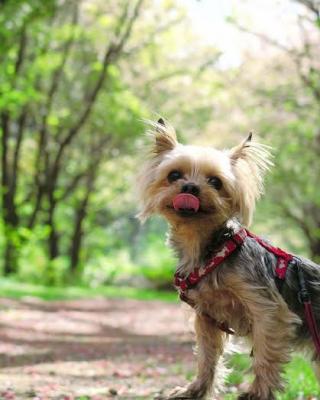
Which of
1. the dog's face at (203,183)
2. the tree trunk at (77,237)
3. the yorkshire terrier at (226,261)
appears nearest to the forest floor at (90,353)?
the yorkshire terrier at (226,261)

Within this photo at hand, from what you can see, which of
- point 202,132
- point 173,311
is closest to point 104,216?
point 202,132

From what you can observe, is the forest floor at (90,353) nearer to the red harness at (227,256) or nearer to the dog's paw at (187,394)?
the dog's paw at (187,394)

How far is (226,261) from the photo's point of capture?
14.1 ft

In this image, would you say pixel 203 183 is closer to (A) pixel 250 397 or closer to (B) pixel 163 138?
(B) pixel 163 138

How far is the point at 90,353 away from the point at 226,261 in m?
5.10

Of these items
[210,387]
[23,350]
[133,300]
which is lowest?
[133,300]

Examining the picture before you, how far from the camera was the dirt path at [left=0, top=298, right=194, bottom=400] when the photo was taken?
5.84m

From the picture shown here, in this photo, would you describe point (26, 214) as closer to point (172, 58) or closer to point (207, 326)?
point (172, 58)

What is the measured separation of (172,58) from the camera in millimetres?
27750

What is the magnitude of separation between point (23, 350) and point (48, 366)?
146 centimetres

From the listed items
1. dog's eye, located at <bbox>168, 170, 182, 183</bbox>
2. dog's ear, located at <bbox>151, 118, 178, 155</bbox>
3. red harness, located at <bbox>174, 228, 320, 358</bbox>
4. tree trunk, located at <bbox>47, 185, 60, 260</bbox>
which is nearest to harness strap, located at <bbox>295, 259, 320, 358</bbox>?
red harness, located at <bbox>174, 228, 320, 358</bbox>

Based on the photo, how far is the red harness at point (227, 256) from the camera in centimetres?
433

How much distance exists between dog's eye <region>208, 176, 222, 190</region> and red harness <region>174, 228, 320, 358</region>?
1.09 feet

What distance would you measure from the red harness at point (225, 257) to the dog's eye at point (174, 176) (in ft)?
1.78
